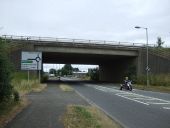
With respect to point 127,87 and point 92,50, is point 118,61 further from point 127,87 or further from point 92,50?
point 127,87

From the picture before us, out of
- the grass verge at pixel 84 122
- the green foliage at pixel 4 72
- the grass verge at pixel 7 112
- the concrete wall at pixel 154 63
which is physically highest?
the concrete wall at pixel 154 63

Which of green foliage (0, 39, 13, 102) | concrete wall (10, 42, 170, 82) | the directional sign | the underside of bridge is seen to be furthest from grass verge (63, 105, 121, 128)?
the underside of bridge

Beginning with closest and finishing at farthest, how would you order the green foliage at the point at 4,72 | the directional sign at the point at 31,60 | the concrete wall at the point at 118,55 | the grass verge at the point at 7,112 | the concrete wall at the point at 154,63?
the grass verge at the point at 7,112 → the green foliage at the point at 4,72 → the directional sign at the point at 31,60 → the concrete wall at the point at 118,55 → the concrete wall at the point at 154,63

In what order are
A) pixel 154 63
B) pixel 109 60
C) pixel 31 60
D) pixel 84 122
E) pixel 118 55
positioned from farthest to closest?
pixel 109 60 < pixel 154 63 < pixel 118 55 < pixel 31 60 < pixel 84 122

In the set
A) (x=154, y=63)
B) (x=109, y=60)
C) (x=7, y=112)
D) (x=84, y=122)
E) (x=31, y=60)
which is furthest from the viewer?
(x=109, y=60)

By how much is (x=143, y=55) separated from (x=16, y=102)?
49.6 meters

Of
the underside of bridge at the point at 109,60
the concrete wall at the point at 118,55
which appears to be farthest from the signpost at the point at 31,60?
the underside of bridge at the point at 109,60

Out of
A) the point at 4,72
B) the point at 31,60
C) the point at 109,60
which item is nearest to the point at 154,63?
the point at 109,60

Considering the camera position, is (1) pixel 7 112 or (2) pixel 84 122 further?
(1) pixel 7 112

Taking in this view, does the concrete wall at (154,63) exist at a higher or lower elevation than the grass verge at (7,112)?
higher

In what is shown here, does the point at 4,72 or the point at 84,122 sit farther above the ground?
the point at 4,72

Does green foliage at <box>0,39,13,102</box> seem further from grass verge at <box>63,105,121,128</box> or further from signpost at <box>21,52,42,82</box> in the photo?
signpost at <box>21,52,42,82</box>

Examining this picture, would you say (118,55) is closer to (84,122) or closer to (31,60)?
(31,60)

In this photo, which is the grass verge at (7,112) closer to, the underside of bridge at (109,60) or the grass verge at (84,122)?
the grass verge at (84,122)
